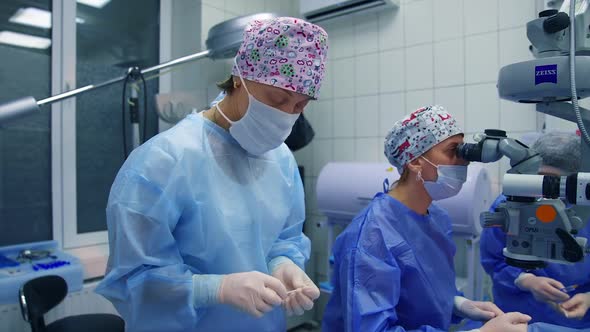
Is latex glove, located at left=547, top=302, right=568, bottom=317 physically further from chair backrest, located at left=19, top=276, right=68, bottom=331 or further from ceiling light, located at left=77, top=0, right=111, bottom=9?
ceiling light, located at left=77, top=0, right=111, bottom=9

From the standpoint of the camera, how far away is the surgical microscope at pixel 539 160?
0.81m

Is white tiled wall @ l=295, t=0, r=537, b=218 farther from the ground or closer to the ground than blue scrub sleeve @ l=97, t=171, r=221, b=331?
farther from the ground

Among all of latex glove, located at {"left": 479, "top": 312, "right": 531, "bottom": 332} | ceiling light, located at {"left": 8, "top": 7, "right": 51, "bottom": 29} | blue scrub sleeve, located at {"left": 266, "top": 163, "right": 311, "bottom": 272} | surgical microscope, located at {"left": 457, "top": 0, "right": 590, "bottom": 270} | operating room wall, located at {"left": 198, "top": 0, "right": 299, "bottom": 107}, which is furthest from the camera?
operating room wall, located at {"left": 198, "top": 0, "right": 299, "bottom": 107}

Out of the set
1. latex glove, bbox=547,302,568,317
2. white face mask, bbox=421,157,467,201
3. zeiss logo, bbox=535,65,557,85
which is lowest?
latex glove, bbox=547,302,568,317

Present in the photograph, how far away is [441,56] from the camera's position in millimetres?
2398

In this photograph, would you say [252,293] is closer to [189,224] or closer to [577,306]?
[189,224]

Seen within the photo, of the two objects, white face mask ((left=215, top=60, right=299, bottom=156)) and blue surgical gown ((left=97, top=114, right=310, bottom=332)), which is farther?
white face mask ((left=215, top=60, right=299, bottom=156))

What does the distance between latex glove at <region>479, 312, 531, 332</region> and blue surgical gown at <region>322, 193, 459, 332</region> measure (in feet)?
0.46

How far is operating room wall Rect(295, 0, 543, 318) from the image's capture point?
2.20 meters

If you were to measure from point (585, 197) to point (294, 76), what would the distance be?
63 cm

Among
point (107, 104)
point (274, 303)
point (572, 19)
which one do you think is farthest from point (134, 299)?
point (107, 104)

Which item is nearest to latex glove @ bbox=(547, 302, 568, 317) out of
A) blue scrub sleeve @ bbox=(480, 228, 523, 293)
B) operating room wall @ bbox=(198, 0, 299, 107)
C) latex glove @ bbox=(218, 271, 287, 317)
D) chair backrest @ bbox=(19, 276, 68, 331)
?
blue scrub sleeve @ bbox=(480, 228, 523, 293)

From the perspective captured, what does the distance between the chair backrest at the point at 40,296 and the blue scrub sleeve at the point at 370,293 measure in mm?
1156

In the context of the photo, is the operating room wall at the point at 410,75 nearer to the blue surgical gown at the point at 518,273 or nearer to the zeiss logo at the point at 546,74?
the blue surgical gown at the point at 518,273
